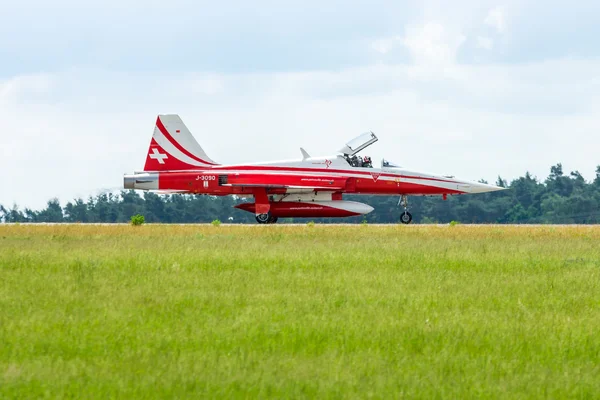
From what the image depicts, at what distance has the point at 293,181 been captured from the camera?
31953mm

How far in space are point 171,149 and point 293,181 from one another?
4572 millimetres

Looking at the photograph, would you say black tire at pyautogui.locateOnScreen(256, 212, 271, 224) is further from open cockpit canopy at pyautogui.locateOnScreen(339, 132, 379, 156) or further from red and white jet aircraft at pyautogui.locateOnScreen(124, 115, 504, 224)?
open cockpit canopy at pyautogui.locateOnScreen(339, 132, 379, 156)

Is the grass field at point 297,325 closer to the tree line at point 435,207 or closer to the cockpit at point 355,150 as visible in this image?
the cockpit at point 355,150

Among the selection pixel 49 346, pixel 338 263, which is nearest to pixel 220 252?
pixel 338 263

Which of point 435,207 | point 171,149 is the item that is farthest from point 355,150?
point 435,207

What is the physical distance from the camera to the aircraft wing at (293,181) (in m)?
31.7

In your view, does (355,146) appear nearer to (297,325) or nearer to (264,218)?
(264,218)

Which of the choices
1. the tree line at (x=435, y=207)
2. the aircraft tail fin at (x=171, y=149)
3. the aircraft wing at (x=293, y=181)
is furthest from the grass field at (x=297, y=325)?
the tree line at (x=435, y=207)

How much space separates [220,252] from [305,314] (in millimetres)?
7080

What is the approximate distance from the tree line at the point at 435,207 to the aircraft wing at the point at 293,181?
43332mm

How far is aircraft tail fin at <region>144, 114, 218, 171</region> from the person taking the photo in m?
33.1

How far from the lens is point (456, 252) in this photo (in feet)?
59.7

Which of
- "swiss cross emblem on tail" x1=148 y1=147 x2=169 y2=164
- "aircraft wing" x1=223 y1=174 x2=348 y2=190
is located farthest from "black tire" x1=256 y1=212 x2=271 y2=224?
"swiss cross emblem on tail" x1=148 y1=147 x2=169 y2=164

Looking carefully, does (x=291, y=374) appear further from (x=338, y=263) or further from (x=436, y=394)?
(x=338, y=263)
